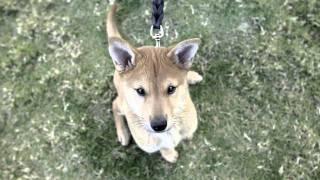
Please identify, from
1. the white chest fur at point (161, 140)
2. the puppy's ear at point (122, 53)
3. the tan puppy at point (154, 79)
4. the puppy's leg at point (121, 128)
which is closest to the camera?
the puppy's ear at point (122, 53)

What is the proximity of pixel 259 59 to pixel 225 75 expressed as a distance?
15.0 inches

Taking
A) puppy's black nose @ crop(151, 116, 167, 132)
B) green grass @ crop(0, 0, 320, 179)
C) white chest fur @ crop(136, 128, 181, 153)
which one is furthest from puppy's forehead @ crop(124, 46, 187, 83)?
green grass @ crop(0, 0, 320, 179)

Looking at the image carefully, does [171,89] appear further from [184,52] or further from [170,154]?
[170,154]

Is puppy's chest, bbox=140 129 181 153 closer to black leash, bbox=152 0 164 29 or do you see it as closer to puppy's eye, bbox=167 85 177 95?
puppy's eye, bbox=167 85 177 95

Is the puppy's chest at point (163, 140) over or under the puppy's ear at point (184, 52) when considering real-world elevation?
under

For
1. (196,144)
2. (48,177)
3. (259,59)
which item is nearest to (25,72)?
(48,177)

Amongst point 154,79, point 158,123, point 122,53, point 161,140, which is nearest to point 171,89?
point 154,79

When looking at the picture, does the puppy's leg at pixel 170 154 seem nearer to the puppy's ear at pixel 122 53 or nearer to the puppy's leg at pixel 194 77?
the puppy's leg at pixel 194 77

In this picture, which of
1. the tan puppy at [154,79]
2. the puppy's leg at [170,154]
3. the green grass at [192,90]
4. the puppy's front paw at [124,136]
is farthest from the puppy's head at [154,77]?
the green grass at [192,90]

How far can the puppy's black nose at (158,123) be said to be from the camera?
12.3 ft

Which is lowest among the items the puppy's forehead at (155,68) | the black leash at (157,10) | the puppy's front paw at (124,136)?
the puppy's front paw at (124,136)

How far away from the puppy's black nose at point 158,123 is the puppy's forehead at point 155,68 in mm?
274

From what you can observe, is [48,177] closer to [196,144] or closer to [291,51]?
[196,144]

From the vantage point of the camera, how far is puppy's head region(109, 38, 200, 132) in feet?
12.3
